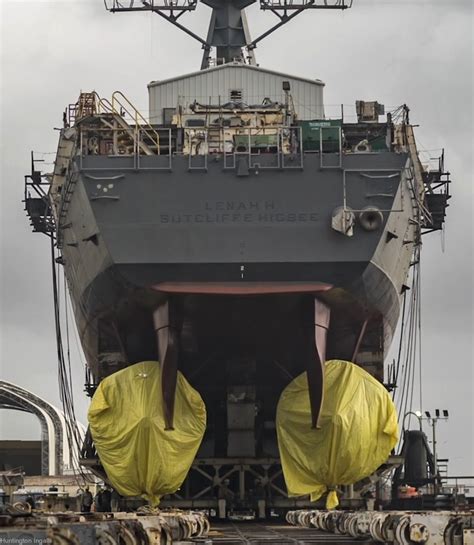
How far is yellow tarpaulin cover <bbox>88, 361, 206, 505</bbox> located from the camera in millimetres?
32312

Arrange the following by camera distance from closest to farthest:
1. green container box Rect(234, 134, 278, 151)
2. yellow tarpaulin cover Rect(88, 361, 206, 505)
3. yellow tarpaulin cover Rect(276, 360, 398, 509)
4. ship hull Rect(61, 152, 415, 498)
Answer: ship hull Rect(61, 152, 415, 498), yellow tarpaulin cover Rect(88, 361, 206, 505), yellow tarpaulin cover Rect(276, 360, 398, 509), green container box Rect(234, 134, 278, 151)

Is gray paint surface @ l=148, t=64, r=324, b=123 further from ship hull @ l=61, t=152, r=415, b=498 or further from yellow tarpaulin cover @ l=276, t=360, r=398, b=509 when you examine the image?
→ yellow tarpaulin cover @ l=276, t=360, r=398, b=509

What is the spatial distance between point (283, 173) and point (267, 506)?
331 inches

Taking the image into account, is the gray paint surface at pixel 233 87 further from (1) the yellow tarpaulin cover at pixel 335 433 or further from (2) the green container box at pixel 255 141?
(1) the yellow tarpaulin cover at pixel 335 433

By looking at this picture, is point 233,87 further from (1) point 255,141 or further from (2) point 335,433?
(2) point 335,433

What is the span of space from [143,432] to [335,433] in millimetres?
4514

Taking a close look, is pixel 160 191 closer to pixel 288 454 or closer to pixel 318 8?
pixel 288 454

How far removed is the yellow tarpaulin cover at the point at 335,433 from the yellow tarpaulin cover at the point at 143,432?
7.27 feet

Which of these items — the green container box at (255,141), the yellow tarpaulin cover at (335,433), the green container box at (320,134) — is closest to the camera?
the yellow tarpaulin cover at (335,433)

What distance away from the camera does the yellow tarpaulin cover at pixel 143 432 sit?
32.3 meters

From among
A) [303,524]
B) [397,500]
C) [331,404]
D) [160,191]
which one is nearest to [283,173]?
[160,191]

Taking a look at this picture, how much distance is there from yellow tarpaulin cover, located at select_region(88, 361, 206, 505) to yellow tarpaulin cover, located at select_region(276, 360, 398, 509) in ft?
7.27

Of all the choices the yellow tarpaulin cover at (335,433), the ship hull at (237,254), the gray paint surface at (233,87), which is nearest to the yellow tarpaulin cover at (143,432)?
the ship hull at (237,254)

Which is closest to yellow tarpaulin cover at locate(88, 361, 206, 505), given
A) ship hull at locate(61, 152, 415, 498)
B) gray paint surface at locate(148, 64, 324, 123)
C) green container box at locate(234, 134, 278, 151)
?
ship hull at locate(61, 152, 415, 498)
